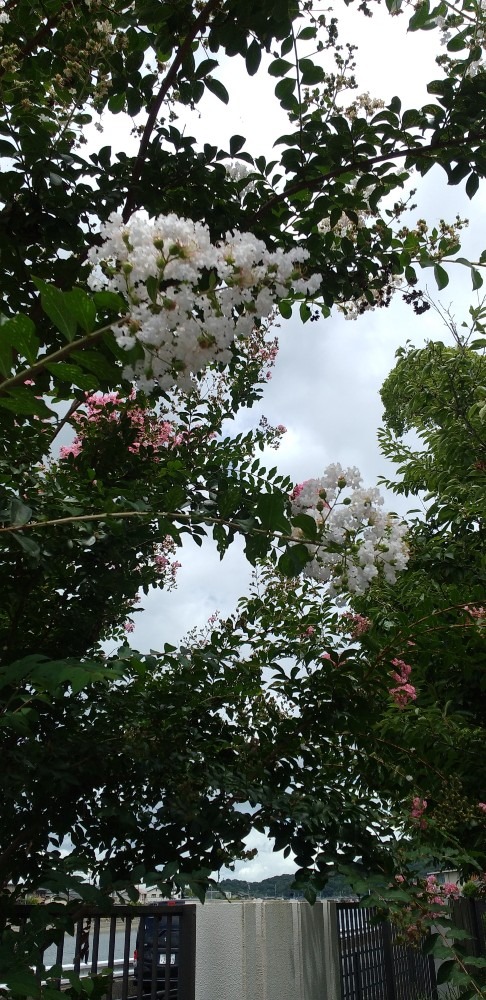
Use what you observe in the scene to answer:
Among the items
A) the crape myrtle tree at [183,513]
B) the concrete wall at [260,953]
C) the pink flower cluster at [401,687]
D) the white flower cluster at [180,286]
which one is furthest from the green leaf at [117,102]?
the concrete wall at [260,953]

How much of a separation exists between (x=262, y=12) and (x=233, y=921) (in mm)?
2933

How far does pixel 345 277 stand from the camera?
191 centimetres

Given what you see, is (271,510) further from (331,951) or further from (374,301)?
(331,951)

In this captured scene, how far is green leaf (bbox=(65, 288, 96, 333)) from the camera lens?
81cm

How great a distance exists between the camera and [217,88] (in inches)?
66.4

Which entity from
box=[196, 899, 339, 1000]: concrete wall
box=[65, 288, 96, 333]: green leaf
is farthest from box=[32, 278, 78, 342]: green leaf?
box=[196, 899, 339, 1000]: concrete wall

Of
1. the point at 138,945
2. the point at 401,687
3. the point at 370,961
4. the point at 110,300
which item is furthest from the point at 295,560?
the point at 370,961

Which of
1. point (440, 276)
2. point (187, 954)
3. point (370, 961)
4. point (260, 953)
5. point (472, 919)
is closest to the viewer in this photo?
point (440, 276)

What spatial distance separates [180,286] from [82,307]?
127mm

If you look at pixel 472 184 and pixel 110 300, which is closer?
pixel 110 300

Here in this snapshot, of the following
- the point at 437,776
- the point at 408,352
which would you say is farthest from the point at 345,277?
the point at 408,352

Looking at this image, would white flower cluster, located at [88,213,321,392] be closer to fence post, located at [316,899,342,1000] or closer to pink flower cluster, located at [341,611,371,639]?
pink flower cluster, located at [341,611,371,639]

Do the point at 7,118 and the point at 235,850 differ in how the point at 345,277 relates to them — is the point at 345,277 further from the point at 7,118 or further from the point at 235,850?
the point at 235,850

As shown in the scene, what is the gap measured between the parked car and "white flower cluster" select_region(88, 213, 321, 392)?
1687mm
